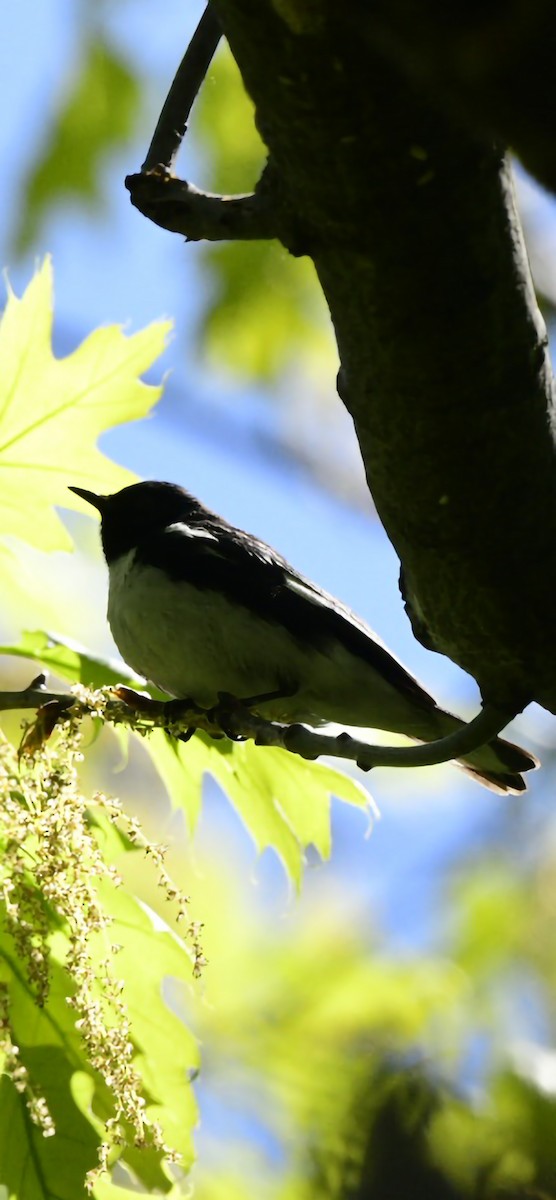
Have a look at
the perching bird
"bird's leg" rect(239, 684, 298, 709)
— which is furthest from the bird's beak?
"bird's leg" rect(239, 684, 298, 709)

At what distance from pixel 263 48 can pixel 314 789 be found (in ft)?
4.51

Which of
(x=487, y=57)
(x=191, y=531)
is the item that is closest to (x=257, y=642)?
(x=191, y=531)

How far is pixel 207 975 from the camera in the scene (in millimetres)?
3129

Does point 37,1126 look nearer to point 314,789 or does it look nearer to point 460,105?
point 314,789

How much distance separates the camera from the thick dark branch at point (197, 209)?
3.82 feet

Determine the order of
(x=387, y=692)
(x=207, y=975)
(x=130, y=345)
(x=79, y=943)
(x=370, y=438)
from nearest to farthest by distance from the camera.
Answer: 1. (x=370, y=438)
2. (x=79, y=943)
3. (x=130, y=345)
4. (x=387, y=692)
5. (x=207, y=975)

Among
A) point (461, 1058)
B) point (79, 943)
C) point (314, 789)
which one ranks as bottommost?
point (79, 943)

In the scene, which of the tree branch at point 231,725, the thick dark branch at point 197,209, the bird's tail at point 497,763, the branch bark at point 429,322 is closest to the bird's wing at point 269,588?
the bird's tail at point 497,763

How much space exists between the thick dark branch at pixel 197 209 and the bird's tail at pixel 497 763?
107cm

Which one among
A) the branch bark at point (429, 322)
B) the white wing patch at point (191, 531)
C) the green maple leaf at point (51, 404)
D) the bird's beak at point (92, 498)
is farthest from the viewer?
the white wing patch at point (191, 531)

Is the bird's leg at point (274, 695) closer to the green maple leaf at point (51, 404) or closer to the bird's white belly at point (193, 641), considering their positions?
the bird's white belly at point (193, 641)

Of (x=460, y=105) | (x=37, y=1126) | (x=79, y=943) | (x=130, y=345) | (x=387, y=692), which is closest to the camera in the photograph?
(x=460, y=105)

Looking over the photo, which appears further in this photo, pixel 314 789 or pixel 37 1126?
pixel 314 789

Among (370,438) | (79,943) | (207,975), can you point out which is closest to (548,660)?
(370,438)
